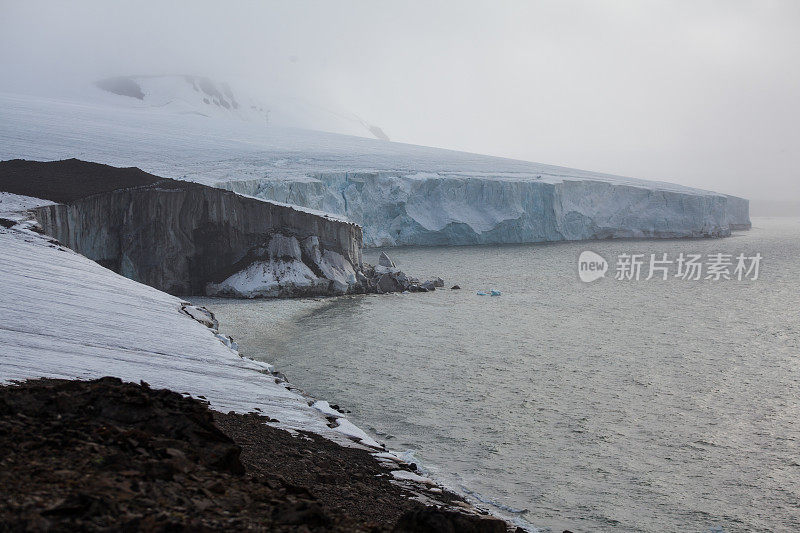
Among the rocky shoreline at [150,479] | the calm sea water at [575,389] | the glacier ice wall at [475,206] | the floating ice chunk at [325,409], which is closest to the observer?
the rocky shoreline at [150,479]

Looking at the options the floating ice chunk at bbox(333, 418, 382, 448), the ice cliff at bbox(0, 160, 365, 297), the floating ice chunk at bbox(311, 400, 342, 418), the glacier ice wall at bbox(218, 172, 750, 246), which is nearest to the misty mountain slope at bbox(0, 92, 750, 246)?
the glacier ice wall at bbox(218, 172, 750, 246)

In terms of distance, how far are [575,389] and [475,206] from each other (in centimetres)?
2333

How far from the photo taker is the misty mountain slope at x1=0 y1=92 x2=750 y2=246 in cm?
2856

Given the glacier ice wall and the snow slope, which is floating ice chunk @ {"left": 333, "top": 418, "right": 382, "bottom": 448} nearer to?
the snow slope

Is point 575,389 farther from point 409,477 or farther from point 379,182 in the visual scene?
point 379,182

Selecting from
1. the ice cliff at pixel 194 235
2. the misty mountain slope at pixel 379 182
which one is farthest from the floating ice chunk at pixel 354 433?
the misty mountain slope at pixel 379 182

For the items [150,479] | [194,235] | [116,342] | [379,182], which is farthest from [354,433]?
[379,182]

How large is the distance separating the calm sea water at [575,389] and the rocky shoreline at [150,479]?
7.15 feet

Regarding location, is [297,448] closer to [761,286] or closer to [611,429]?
[611,429]

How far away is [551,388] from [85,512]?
28.6 feet

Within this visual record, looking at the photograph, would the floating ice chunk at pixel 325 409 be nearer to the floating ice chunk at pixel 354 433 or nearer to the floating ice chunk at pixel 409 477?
the floating ice chunk at pixel 354 433

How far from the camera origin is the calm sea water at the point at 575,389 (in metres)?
7.27

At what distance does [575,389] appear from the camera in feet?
36.0

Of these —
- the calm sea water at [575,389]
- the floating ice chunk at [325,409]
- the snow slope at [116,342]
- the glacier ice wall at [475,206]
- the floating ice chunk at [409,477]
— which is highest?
the glacier ice wall at [475,206]
